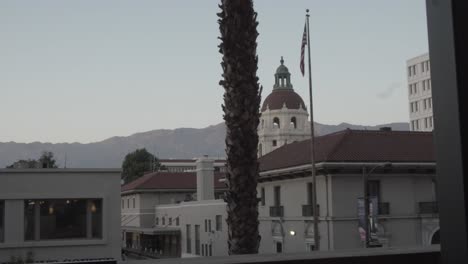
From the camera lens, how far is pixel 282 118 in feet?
361

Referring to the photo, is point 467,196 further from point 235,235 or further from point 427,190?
point 427,190

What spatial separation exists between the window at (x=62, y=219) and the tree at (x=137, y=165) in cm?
7446

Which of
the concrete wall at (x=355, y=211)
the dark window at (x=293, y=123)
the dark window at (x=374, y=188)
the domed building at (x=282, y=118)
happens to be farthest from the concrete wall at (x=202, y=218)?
the dark window at (x=293, y=123)

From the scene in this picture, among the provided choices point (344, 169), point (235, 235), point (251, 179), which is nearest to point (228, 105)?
point (251, 179)

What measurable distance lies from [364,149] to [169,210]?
29.1 m

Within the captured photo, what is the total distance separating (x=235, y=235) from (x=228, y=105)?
2858 mm

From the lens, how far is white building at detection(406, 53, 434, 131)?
389 feet

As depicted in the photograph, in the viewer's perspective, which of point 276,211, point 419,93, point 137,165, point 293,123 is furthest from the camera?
point 419,93

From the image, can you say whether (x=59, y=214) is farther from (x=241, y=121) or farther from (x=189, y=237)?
(x=189, y=237)

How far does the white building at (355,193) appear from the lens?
3656 cm

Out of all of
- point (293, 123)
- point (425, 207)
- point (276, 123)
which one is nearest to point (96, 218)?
point (425, 207)

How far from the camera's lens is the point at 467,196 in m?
3.01

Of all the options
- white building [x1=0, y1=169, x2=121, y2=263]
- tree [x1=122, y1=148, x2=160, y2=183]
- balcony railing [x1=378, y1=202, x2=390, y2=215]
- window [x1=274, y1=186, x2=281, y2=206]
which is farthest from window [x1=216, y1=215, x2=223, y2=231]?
tree [x1=122, y1=148, x2=160, y2=183]

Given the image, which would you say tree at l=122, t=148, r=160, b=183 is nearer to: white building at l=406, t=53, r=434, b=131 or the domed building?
the domed building
